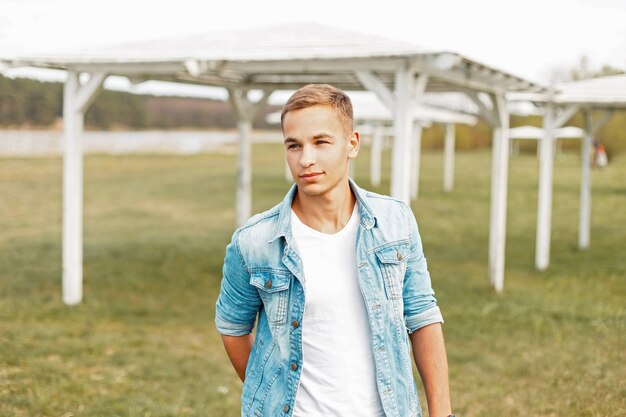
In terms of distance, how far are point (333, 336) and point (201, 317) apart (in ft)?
21.4

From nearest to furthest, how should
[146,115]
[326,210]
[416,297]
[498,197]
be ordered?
[326,210] < [416,297] < [498,197] < [146,115]

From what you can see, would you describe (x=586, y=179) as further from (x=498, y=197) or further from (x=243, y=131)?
(x=243, y=131)

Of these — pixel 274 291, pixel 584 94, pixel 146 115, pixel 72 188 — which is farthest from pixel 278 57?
pixel 146 115

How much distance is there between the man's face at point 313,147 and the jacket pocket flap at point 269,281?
247 mm

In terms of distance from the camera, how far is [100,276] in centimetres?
1062

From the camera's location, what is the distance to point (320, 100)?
88.0 inches

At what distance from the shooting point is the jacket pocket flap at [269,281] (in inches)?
89.3

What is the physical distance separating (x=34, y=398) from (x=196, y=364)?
4.78 feet

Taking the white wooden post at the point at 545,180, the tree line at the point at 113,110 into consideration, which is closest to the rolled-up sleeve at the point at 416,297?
the white wooden post at the point at 545,180

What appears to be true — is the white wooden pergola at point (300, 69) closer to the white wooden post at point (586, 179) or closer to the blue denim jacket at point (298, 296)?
the white wooden post at point (586, 179)

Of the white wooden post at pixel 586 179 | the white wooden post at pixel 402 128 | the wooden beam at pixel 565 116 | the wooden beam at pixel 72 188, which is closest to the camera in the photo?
the white wooden post at pixel 402 128

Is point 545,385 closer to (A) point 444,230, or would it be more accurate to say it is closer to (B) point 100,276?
(B) point 100,276

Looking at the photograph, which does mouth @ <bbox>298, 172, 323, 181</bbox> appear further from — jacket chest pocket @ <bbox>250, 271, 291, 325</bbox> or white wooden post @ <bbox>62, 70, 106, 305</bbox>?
white wooden post @ <bbox>62, 70, 106, 305</bbox>

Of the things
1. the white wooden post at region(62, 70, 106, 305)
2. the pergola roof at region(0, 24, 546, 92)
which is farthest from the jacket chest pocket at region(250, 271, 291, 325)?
the white wooden post at region(62, 70, 106, 305)
